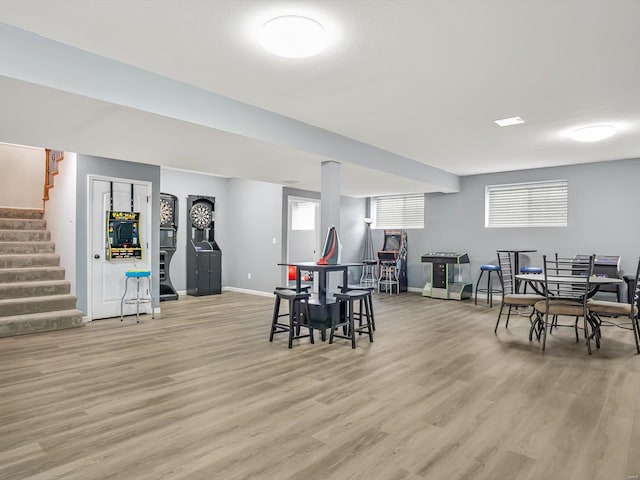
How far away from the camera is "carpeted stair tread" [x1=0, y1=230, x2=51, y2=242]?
6.22 meters

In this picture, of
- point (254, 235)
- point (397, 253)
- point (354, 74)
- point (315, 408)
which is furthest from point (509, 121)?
point (254, 235)

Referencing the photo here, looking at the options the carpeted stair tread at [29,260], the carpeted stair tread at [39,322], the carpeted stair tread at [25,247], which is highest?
the carpeted stair tread at [25,247]

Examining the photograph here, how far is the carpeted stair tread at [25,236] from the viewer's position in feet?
20.4

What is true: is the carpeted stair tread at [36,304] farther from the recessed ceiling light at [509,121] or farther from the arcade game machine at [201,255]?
the recessed ceiling light at [509,121]

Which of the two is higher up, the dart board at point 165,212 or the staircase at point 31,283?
the dart board at point 165,212

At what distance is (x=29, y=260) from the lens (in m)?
5.99

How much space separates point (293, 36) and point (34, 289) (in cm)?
517

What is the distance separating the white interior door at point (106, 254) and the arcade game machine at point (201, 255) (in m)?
2.13

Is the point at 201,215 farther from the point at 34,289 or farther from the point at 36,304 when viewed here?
the point at 36,304

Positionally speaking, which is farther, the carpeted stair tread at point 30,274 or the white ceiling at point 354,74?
the carpeted stair tread at point 30,274

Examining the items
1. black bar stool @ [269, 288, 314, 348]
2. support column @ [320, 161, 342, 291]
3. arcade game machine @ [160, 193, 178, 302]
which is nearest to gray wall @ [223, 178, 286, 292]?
arcade game machine @ [160, 193, 178, 302]

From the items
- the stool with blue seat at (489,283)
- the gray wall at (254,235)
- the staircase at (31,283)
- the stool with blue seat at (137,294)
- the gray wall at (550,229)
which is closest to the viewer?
the staircase at (31,283)

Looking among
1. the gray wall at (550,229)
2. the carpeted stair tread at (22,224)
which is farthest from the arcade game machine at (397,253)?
the carpeted stair tread at (22,224)

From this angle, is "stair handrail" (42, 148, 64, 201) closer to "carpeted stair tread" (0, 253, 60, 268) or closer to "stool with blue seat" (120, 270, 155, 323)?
"carpeted stair tread" (0, 253, 60, 268)
